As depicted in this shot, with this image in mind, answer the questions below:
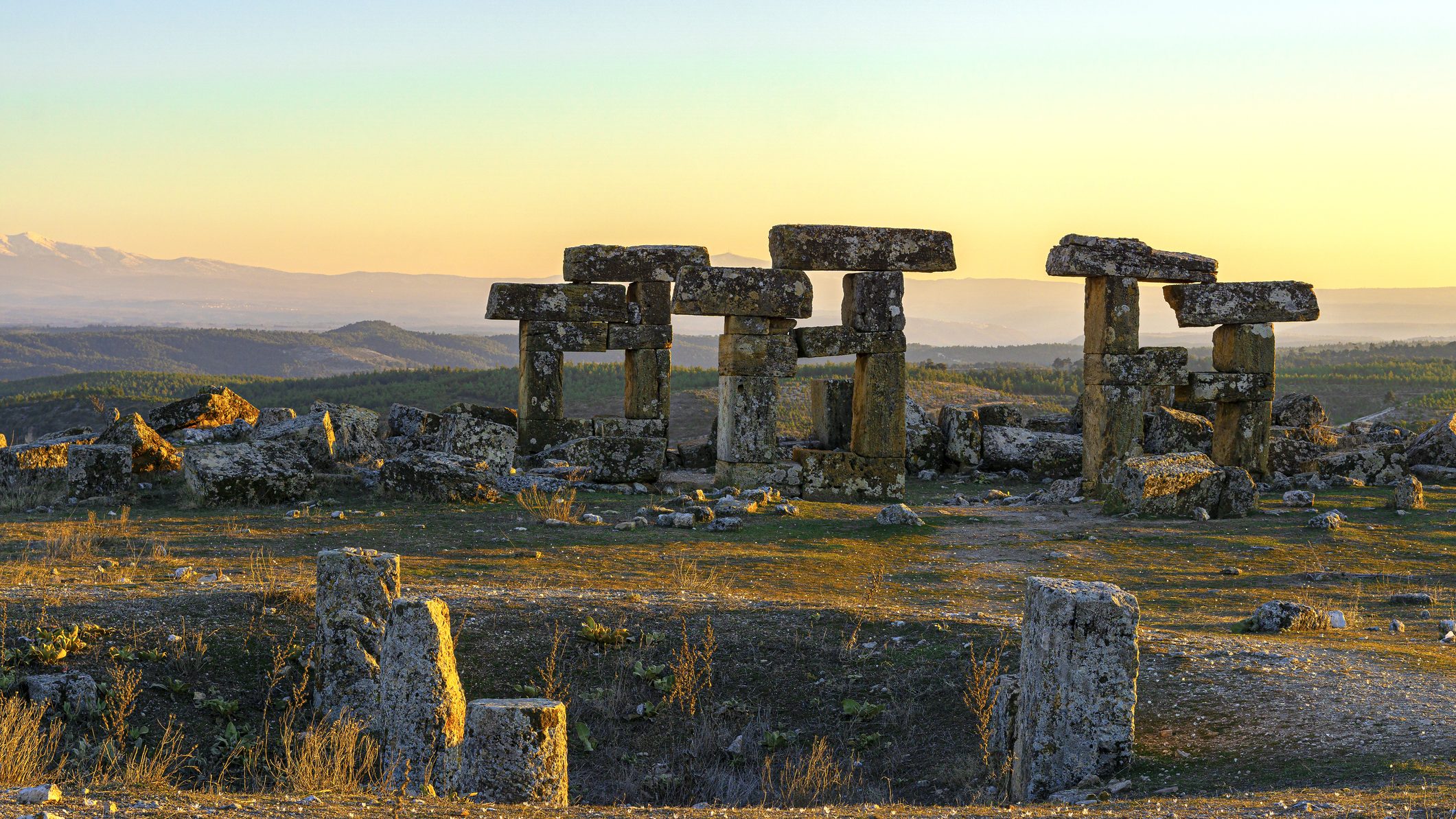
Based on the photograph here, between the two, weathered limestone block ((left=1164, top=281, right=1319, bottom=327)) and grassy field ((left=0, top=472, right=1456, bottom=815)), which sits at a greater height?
weathered limestone block ((left=1164, top=281, right=1319, bottom=327))

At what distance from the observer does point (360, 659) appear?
947 cm

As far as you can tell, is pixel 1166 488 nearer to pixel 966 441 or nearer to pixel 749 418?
pixel 749 418

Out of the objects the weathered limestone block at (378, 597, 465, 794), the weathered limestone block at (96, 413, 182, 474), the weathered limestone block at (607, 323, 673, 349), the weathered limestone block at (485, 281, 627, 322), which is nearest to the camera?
the weathered limestone block at (378, 597, 465, 794)

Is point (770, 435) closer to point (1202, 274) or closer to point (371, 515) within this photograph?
point (371, 515)

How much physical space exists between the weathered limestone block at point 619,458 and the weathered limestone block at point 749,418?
2.03 metres

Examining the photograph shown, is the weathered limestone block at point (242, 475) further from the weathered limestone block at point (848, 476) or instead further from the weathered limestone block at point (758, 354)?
the weathered limestone block at point (848, 476)

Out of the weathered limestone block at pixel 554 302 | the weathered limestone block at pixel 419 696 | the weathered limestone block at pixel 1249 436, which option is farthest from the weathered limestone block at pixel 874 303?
the weathered limestone block at pixel 419 696

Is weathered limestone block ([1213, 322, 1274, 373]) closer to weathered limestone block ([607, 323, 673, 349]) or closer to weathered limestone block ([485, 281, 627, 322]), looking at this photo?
weathered limestone block ([607, 323, 673, 349])

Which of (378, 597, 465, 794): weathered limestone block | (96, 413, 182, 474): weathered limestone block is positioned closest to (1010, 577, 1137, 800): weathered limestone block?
(378, 597, 465, 794): weathered limestone block

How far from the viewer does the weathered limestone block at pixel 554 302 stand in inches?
952

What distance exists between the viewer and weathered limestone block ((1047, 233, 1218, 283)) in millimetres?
21109

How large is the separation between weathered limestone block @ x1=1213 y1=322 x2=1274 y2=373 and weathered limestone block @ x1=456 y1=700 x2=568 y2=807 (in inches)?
741

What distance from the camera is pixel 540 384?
24.5m

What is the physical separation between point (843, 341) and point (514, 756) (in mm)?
13564
